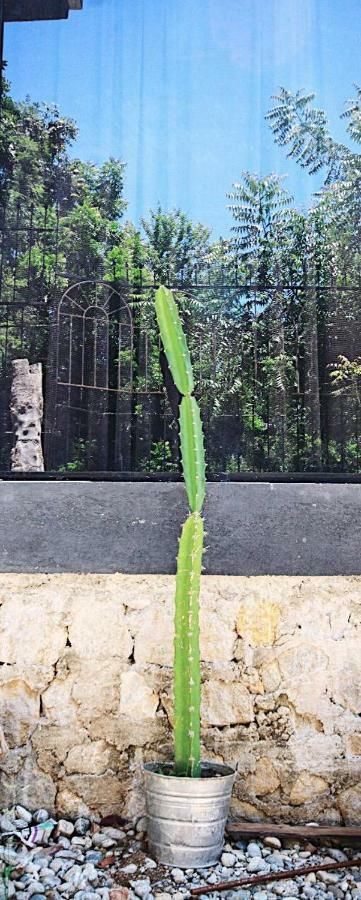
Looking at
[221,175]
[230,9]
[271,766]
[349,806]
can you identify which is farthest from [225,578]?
[230,9]

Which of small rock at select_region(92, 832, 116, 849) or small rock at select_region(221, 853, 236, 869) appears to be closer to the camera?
small rock at select_region(221, 853, 236, 869)

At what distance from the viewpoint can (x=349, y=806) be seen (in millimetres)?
2621

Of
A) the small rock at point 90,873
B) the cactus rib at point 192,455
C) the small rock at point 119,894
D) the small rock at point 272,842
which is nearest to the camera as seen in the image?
the small rock at point 119,894

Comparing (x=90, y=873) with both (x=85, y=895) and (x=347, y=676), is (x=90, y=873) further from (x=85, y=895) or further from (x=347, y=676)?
(x=347, y=676)

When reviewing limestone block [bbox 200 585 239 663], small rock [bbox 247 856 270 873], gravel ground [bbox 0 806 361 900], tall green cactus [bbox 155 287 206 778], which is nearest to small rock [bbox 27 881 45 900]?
gravel ground [bbox 0 806 361 900]

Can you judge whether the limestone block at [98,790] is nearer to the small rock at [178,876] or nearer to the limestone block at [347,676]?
the small rock at [178,876]

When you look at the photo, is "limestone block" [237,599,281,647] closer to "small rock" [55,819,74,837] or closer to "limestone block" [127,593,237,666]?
"limestone block" [127,593,237,666]

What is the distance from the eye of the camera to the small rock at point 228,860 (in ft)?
7.90

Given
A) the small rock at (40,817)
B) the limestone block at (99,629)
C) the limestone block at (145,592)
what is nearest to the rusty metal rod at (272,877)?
the small rock at (40,817)

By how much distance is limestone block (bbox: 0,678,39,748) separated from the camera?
266 cm

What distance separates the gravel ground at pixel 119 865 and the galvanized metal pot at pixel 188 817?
0.17 feet

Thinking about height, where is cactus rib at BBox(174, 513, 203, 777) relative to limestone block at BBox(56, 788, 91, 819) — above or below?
above

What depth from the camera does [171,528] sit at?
272 centimetres

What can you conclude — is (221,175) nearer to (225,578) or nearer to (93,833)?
(225,578)
